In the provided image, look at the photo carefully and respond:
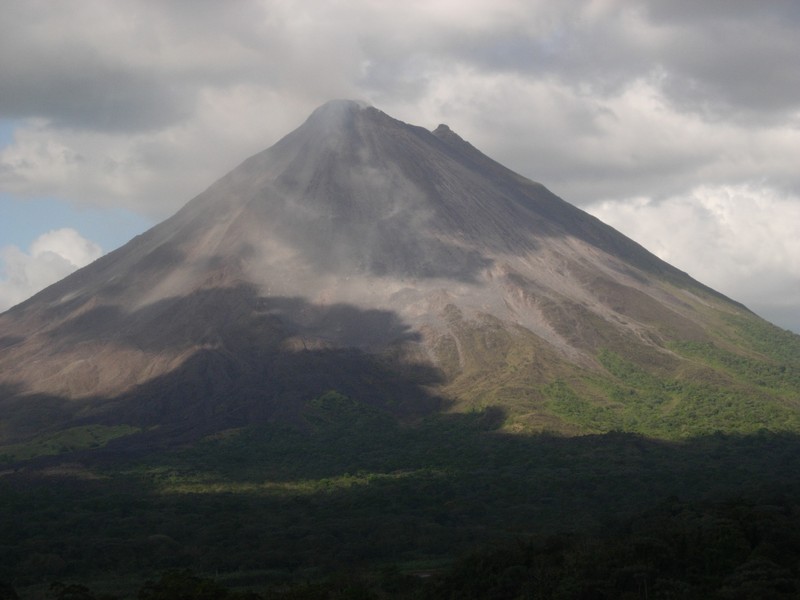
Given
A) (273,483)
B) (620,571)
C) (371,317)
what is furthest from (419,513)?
(371,317)

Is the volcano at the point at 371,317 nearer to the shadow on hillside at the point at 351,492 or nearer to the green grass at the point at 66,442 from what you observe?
the green grass at the point at 66,442

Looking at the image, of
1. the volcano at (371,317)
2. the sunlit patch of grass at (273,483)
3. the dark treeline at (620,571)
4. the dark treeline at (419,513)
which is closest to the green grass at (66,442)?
the volcano at (371,317)

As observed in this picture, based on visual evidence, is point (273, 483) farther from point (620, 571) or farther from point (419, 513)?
point (620, 571)

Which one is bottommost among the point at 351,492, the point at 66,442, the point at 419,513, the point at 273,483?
the point at 419,513

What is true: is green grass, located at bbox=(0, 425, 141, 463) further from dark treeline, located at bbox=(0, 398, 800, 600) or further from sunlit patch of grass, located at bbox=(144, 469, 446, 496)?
Result: sunlit patch of grass, located at bbox=(144, 469, 446, 496)

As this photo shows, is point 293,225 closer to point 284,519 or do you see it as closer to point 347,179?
point 347,179

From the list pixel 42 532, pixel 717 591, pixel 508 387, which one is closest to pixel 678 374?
pixel 508 387
